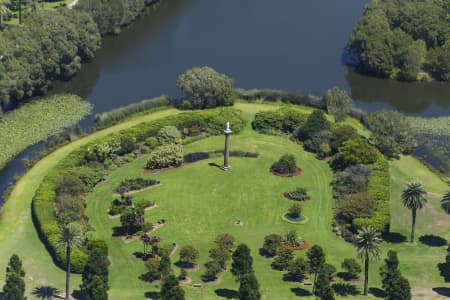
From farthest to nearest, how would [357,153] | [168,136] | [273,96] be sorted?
[273,96] → [168,136] → [357,153]

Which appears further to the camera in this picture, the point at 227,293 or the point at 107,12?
the point at 107,12

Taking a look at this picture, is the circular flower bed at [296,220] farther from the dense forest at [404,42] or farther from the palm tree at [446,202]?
the dense forest at [404,42]

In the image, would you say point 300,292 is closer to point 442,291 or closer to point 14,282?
point 442,291

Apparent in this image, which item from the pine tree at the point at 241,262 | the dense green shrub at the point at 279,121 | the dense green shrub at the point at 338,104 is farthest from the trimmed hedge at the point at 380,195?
the pine tree at the point at 241,262

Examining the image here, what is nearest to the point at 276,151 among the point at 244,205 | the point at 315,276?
the point at 244,205

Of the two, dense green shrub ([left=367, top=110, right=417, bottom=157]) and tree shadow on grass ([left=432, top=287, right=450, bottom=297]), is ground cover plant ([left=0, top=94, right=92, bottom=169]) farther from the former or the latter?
tree shadow on grass ([left=432, top=287, right=450, bottom=297])

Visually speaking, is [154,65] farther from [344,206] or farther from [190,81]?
[344,206]

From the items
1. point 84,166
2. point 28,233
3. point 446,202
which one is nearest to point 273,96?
point 84,166
